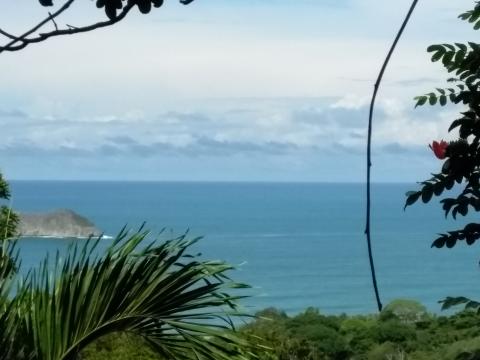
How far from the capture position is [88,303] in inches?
156

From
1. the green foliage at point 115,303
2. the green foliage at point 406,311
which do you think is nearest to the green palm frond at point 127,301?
the green foliage at point 115,303

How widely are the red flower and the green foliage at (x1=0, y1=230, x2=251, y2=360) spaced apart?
142cm

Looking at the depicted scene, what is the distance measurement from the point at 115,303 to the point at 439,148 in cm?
158

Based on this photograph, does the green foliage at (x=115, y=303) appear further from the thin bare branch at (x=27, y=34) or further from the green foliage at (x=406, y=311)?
the green foliage at (x=406, y=311)

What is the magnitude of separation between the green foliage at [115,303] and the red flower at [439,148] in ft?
4.67

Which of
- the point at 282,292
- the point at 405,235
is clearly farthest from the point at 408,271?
the point at 405,235

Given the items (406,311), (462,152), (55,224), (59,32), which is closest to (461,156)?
(462,152)

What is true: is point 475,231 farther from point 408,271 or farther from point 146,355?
point 408,271

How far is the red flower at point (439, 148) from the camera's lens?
9.05 feet

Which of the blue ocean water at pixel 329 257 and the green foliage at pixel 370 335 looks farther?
the blue ocean water at pixel 329 257

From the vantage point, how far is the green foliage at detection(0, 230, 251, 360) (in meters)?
3.94

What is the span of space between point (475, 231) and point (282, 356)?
9.49 m

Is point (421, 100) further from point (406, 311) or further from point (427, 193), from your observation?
point (406, 311)

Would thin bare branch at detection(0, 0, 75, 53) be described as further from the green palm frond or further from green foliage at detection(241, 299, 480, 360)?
green foliage at detection(241, 299, 480, 360)
